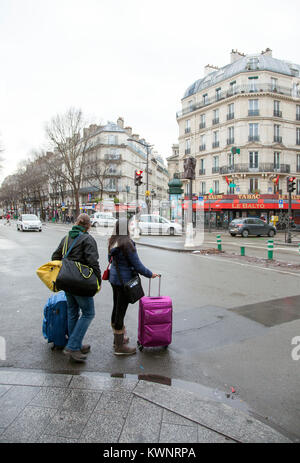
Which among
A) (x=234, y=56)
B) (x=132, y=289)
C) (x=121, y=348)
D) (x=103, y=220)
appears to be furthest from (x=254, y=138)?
(x=121, y=348)

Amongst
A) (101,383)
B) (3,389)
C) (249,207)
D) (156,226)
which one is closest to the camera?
(3,389)

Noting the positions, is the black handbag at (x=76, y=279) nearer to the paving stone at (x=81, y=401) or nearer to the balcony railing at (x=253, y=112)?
the paving stone at (x=81, y=401)

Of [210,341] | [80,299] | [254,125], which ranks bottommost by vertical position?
[210,341]

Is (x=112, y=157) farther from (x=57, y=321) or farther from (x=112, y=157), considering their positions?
(x=57, y=321)

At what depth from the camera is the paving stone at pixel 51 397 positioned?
2713 millimetres

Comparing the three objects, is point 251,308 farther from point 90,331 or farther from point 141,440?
point 141,440

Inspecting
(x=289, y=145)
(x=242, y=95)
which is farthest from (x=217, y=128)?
(x=289, y=145)

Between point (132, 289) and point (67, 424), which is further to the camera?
point (132, 289)

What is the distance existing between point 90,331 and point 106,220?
32802 millimetres

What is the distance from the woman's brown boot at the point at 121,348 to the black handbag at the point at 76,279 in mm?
805

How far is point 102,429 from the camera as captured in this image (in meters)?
2.39

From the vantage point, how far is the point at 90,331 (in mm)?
4594

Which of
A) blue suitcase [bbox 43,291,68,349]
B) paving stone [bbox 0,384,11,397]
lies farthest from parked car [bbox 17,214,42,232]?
paving stone [bbox 0,384,11,397]

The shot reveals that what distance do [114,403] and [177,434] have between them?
64cm
